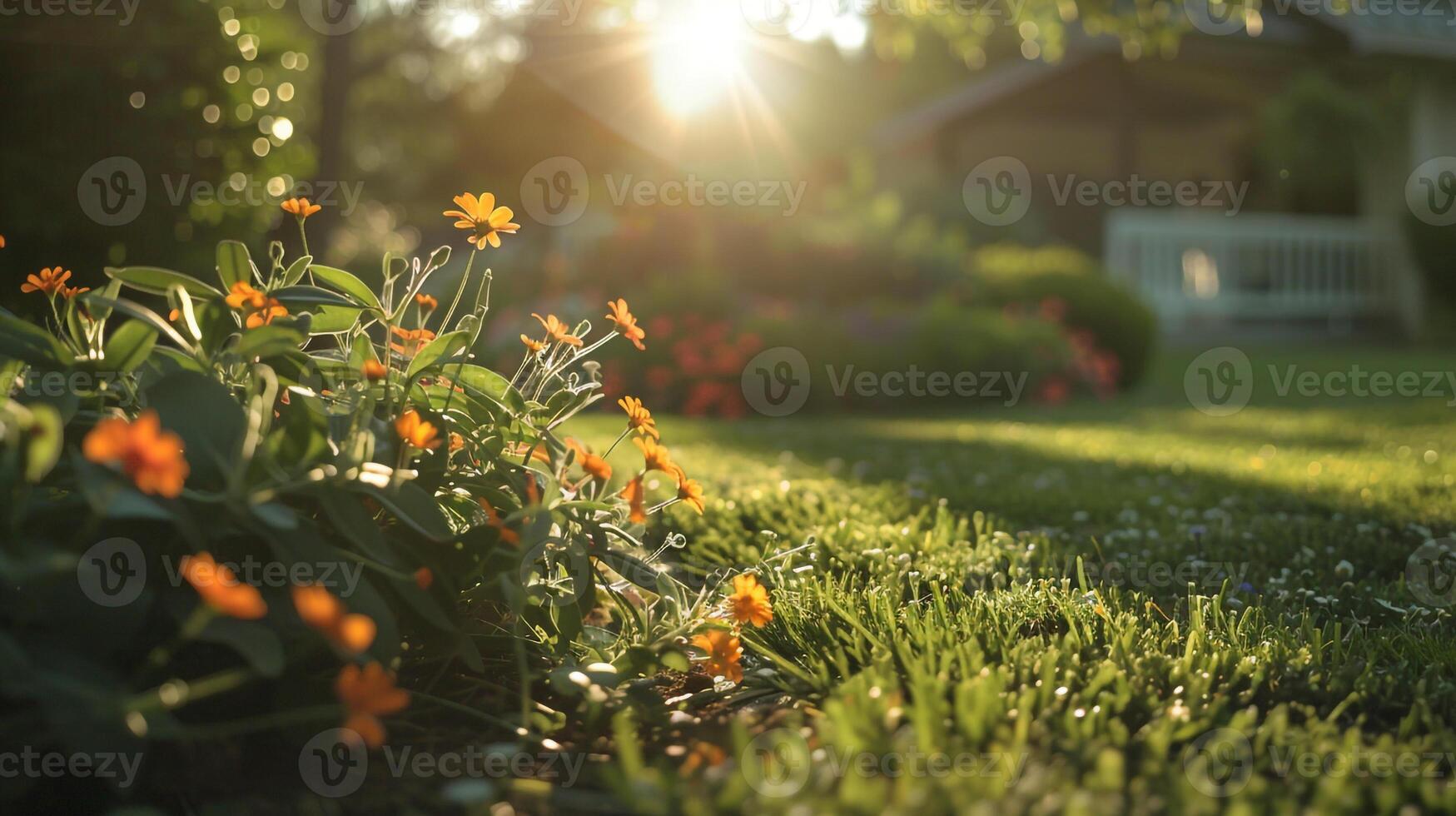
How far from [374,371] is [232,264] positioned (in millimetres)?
387

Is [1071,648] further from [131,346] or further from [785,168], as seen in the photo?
[785,168]

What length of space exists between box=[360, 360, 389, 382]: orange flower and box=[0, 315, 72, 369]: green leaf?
1.52 ft

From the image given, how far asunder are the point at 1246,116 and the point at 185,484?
20174 mm

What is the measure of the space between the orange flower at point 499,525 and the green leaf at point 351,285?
400 millimetres

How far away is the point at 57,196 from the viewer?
411 centimetres

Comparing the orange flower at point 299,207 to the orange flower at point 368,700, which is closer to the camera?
the orange flower at point 368,700

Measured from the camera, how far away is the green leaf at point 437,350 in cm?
193

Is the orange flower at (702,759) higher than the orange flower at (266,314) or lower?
lower

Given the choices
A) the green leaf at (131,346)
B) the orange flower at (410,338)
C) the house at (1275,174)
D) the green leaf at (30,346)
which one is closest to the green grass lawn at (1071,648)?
the orange flower at (410,338)

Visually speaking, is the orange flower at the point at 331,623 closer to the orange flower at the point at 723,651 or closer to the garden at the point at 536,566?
the garden at the point at 536,566

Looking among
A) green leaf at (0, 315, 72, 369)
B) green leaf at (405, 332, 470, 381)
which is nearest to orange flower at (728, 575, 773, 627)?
green leaf at (405, 332, 470, 381)

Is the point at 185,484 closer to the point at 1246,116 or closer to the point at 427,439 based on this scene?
the point at 427,439

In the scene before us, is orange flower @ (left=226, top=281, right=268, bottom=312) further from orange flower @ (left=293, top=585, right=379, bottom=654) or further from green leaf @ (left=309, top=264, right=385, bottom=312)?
orange flower @ (left=293, top=585, right=379, bottom=654)

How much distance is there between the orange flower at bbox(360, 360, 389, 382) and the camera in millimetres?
1791
